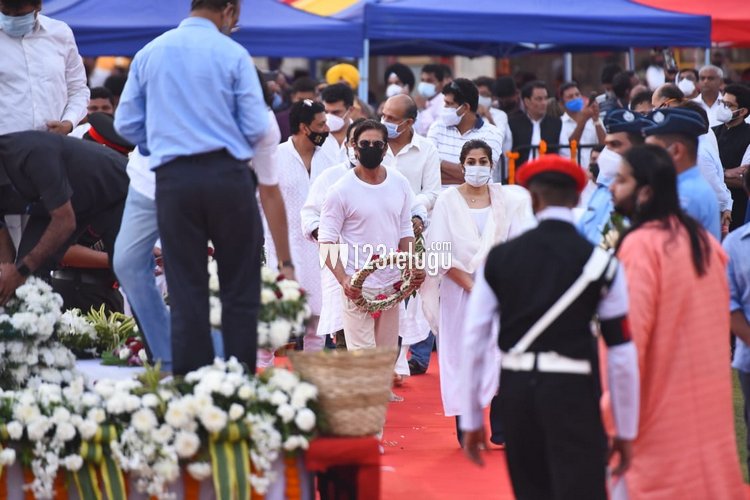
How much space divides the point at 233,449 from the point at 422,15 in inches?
388

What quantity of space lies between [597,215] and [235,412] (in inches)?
72.1

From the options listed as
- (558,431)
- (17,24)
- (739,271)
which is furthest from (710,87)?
(558,431)

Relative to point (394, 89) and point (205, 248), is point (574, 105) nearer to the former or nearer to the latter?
point (394, 89)

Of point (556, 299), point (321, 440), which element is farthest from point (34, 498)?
point (556, 299)

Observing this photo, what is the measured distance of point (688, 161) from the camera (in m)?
6.11

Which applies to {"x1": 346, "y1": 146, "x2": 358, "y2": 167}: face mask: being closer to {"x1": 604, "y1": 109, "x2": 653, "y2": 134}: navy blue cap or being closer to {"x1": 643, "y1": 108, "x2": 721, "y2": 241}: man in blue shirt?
{"x1": 604, "y1": 109, "x2": 653, "y2": 134}: navy blue cap

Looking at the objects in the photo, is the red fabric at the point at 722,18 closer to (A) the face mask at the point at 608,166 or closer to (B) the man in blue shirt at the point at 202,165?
(A) the face mask at the point at 608,166

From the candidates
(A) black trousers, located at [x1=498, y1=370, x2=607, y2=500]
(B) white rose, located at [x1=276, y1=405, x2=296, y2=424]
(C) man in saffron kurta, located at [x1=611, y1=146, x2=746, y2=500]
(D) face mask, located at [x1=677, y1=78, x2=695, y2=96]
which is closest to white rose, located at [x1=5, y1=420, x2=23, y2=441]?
(B) white rose, located at [x1=276, y1=405, x2=296, y2=424]

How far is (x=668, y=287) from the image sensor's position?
531 centimetres

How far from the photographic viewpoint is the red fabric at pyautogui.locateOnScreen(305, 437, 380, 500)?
5.99m

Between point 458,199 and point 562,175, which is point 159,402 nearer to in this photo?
point 562,175

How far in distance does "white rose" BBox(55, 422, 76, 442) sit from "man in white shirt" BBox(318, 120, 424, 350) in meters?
3.62

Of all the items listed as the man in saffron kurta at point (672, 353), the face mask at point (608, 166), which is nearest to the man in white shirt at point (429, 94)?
the face mask at point (608, 166)

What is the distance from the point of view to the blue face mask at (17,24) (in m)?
7.50
